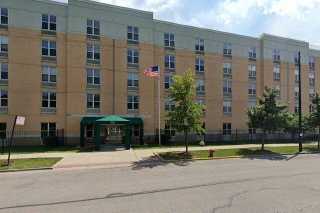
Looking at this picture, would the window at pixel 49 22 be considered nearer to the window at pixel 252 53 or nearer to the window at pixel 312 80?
the window at pixel 252 53

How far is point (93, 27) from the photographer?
36812 mm

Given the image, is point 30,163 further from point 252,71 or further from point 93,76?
point 252,71

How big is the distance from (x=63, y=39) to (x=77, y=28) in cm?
194

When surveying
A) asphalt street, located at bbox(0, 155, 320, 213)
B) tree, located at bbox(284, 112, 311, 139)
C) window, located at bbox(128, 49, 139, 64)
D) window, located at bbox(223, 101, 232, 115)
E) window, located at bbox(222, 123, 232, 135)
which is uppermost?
window, located at bbox(128, 49, 139, 64)

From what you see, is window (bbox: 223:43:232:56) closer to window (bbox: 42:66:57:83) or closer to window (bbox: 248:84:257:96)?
window (bbox: 248:84:257:96)

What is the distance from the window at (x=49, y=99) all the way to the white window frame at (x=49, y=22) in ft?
22.4

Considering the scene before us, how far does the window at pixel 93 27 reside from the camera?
36531 millimetres

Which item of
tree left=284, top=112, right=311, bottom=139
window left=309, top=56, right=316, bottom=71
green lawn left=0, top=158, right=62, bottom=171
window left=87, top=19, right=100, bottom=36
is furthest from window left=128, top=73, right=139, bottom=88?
window left=309, top=56, right=316, bottom=71

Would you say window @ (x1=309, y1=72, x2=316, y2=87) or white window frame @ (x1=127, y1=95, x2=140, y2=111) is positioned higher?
window @ (x1=309, y1=72, x2=316, y2=87)

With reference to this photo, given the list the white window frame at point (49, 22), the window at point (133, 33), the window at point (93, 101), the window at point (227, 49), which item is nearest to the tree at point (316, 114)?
the window at point (227, 49)

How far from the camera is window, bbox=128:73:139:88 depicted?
126ft

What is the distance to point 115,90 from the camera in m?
37.5

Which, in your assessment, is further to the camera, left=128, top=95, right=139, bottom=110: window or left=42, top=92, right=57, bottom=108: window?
left=128, top=95, right=139, bottom=110: window

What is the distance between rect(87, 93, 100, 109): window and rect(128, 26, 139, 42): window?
7.96 m
